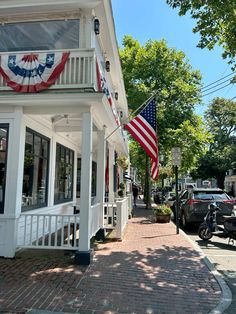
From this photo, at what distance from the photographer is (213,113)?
185 ft

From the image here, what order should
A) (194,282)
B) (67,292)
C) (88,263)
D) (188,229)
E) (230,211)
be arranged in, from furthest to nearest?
(188,229) < (230,211) < (88,263) < (194,282) < (67,292)

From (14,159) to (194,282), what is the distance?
4.63m

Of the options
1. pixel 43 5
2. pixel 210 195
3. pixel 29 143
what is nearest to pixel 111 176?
pixel 29 143

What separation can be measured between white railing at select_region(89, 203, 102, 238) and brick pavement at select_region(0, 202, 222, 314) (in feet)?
1.96

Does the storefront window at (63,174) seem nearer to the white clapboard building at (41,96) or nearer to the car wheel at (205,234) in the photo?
the white clapboard building at (41,96)

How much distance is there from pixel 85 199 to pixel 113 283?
2051 mm

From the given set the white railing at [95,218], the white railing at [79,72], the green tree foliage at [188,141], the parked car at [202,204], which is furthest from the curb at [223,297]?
the green tree foliage at [188,141]

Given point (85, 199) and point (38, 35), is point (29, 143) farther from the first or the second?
point (38, 35)

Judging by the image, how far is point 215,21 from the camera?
916 centimetres

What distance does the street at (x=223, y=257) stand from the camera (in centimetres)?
605

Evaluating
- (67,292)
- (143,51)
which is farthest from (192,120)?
(67,292)

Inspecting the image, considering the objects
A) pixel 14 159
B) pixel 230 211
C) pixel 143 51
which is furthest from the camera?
pixel 143 51

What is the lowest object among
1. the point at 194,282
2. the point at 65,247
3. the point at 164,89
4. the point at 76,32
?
the point at 194,282

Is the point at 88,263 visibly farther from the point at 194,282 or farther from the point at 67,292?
the point at 194,282
